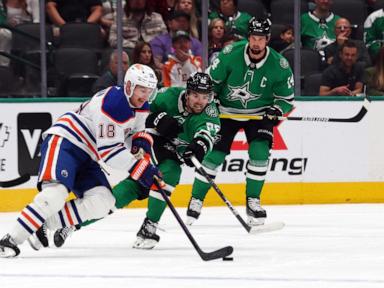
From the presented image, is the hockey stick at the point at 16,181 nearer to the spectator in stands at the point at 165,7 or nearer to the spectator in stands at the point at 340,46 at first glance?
the spectator in stands at the point at 165,7

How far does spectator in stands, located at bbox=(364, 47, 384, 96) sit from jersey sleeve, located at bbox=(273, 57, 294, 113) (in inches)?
76.9

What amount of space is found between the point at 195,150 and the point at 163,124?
24 cm

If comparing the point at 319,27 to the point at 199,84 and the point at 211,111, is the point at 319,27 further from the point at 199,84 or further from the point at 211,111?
the point at 199,84

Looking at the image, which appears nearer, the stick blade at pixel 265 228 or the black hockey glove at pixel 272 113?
the stick blade at pixel 265 228

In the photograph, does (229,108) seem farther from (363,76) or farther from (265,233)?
(363,76)

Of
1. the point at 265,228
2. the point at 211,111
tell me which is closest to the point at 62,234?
the point at 211,111

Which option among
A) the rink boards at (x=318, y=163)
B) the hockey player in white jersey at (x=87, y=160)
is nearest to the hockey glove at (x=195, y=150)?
the hockey player in white jersey at (x=87, y=160)

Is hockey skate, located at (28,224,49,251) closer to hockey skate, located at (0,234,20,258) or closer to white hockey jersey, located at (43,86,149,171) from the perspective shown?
hockey skate, located at (0,234,20,258)

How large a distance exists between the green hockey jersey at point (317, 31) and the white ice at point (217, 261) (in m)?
1.64

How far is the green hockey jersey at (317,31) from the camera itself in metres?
9.34

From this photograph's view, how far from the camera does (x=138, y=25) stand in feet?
30.2

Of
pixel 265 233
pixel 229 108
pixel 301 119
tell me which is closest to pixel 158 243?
pixel 265 233

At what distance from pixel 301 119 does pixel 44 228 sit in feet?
11.9

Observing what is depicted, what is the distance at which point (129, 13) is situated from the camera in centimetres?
914
